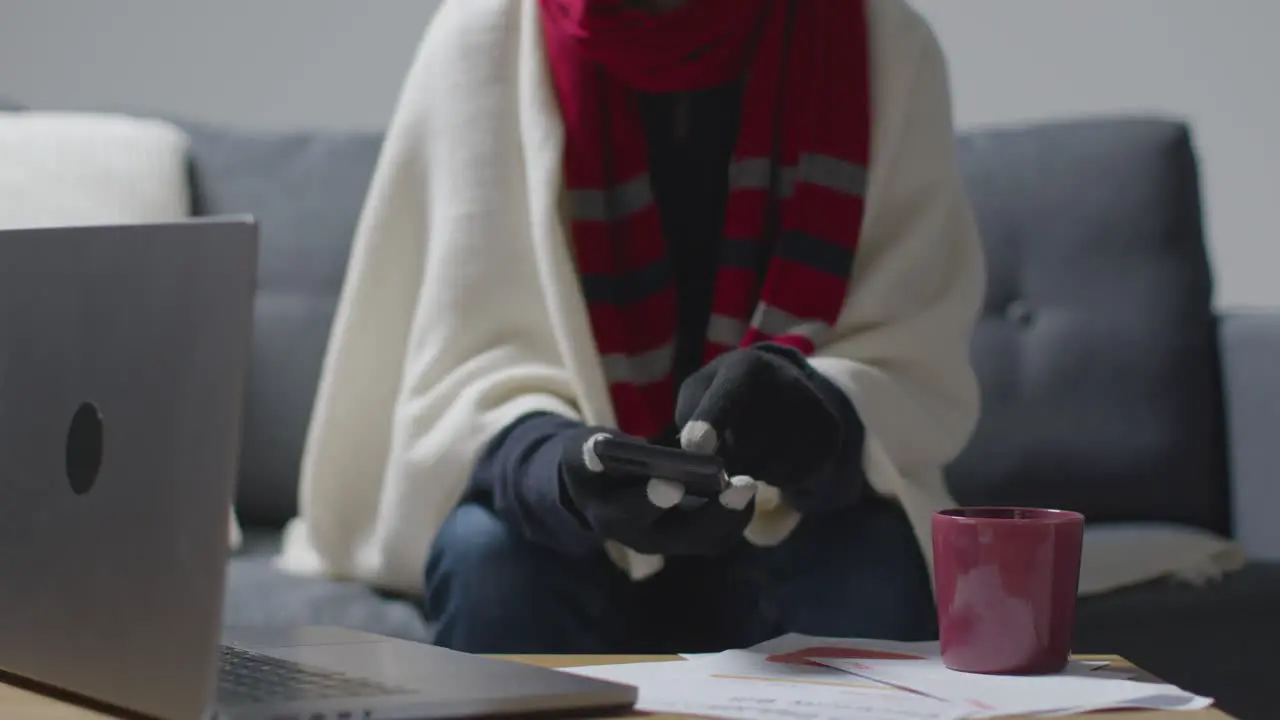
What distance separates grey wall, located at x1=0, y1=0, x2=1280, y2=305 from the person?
0.88 m

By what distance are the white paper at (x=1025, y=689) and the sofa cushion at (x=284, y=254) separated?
1032 mm

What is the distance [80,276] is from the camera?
625mm

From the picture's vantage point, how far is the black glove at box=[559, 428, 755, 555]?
0.93 m

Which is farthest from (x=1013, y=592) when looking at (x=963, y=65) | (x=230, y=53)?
(x=230, y=53)

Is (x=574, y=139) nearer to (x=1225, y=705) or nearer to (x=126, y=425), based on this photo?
(x=126, y=425)

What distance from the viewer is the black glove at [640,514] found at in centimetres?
93

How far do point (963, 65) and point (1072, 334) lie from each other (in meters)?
0.61

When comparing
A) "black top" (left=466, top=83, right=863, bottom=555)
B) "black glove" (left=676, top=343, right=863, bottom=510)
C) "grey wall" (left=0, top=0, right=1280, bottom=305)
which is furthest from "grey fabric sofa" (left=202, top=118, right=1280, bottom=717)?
"black glove" (left=676, top=343, right=863, bottom=510)

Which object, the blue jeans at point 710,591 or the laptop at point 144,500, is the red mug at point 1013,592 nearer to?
the laptop at point 144,500

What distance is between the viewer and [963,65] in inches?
85.6

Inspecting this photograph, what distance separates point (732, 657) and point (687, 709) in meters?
0.14

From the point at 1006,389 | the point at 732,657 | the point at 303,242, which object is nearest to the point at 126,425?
the point at 732,657

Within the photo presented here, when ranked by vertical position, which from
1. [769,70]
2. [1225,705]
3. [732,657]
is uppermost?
[769,70]

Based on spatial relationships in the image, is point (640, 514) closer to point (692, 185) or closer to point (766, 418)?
point (766, 418)
